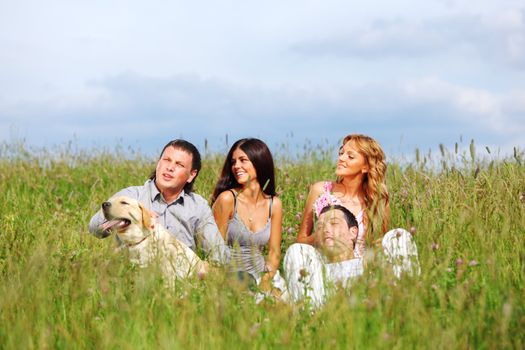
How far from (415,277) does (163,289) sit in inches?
53.0

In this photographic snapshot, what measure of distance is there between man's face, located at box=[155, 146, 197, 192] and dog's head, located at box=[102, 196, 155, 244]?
0.67m

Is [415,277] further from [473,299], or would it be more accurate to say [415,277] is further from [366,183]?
[366,183]

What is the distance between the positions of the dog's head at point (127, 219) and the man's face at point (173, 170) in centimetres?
67

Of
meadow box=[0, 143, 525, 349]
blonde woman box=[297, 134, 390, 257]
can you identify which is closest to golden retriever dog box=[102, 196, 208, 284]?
meadow box=[0, 143, 525, 349]

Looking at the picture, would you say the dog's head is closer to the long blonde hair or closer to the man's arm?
the man's arm

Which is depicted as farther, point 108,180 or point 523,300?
point 108,180

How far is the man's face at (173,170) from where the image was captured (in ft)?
18.0

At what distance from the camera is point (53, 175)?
10461 mm

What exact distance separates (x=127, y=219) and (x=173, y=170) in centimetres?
82

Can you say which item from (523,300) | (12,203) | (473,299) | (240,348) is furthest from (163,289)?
(12,203)

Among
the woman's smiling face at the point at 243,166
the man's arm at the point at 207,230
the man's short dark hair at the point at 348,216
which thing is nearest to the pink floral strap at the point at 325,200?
the man's short dark hair at the point at 348,216

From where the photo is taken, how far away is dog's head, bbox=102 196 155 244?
4746 mm

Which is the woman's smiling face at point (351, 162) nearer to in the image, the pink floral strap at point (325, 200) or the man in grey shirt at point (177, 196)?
the pink floral strap at point (325, 200)

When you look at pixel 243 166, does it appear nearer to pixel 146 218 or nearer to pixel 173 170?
pixel 173 170
